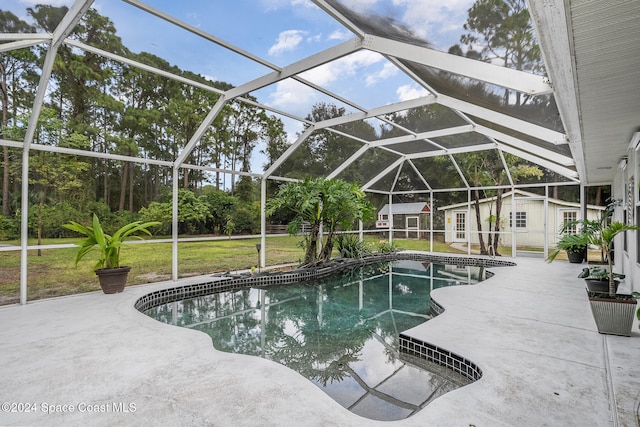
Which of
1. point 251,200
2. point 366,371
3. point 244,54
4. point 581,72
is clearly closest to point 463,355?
point 366,371

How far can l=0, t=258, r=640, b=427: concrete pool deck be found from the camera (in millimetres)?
2098

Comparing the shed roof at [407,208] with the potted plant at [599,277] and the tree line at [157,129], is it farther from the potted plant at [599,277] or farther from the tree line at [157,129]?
the potted plant at [599,277]

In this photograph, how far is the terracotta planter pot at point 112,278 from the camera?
5598mm

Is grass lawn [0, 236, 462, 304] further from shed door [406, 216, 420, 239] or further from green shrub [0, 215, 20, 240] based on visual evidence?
shed door [406, 216, 420, 239]

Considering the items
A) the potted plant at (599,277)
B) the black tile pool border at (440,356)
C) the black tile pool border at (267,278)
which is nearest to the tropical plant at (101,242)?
the black tile pool border at (267,278)

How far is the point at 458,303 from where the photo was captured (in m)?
5.03

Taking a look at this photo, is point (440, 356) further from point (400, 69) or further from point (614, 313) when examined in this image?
point (400, 69)

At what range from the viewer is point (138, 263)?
29.0ft

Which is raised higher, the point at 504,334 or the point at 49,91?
the point at 49,91

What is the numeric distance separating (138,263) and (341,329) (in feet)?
22.0

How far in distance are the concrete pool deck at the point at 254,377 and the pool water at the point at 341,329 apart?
478 mm

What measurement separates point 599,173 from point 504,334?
20.9ft

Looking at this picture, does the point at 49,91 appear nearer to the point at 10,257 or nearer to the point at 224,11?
the point at 10,257

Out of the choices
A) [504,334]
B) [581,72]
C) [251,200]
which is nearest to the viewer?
[581,72]
